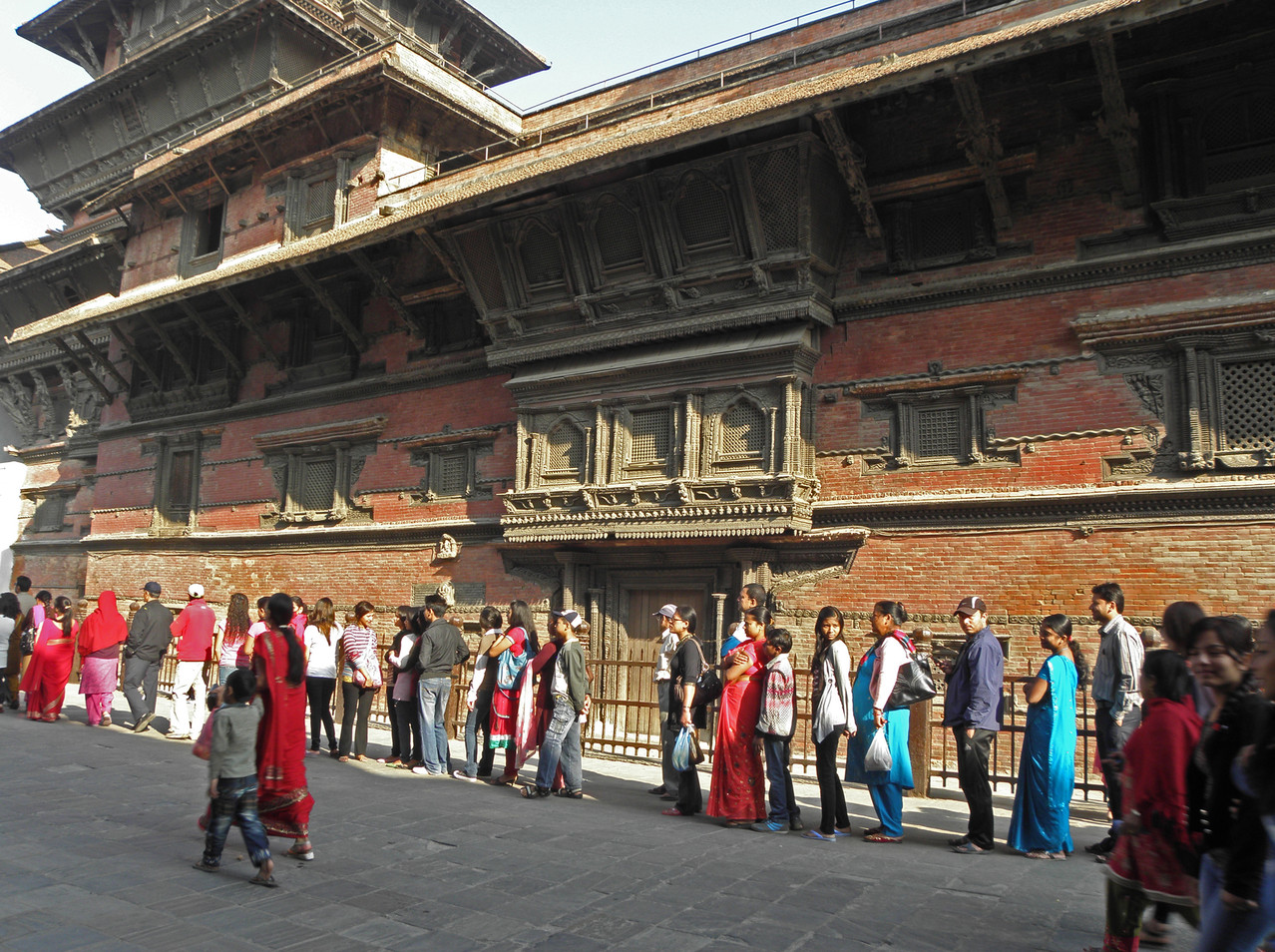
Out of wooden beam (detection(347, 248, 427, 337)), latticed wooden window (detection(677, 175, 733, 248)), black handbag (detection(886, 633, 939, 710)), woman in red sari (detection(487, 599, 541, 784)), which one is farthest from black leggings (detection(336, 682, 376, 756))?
wooden beam (detection(347, 248, 427, 337))

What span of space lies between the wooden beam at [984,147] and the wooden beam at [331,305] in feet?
34.4

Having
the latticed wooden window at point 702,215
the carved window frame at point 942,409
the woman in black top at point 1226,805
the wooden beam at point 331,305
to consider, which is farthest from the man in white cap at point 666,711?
the wooden beam at point 331,305

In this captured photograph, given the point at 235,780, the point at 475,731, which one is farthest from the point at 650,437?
the point at 235,780

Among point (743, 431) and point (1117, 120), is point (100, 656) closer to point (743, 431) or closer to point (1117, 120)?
point (743, 431)

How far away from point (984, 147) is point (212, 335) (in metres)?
14.5

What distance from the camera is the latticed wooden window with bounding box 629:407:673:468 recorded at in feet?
42.3

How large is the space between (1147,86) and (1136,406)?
11.3ft

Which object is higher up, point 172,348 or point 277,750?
point 172,348

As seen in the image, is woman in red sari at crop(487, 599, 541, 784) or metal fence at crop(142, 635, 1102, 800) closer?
metal fence at crop(142, 635, 1102, 800)

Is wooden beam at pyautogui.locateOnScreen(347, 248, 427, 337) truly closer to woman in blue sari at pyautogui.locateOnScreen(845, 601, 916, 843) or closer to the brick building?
the brick building

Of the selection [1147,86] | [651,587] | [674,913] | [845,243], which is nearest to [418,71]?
[845,243]

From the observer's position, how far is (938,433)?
450 inches

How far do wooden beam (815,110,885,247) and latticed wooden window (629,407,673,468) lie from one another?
3.57 metres

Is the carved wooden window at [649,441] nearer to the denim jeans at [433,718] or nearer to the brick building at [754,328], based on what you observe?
the brick building at [754,328]
